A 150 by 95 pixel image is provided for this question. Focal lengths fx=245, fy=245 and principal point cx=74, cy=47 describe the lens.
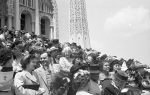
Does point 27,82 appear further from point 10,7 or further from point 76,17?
point 76,17

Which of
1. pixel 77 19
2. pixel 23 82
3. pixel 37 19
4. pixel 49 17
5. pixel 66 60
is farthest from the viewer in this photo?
pixel 77 19

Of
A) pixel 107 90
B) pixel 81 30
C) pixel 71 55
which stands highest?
pixel 81 30

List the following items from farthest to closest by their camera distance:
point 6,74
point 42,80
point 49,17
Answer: point 49,17 < point 42,80 < point 6,74

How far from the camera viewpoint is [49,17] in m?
A: 27.2

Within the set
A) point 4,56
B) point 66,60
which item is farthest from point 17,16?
point 4,56

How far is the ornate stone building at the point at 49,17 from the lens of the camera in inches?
908

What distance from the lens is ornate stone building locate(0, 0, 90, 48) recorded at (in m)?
23.1

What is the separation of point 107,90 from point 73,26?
25692 mm

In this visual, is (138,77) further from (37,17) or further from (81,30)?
(81,30)

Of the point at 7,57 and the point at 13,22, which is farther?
the point at 13,22

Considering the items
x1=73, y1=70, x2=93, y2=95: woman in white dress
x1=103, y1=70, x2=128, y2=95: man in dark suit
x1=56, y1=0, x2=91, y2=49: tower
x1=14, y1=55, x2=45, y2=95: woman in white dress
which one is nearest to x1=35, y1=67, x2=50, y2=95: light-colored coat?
x1=14, y1=55, x2=45, y2=95: woman in white dress

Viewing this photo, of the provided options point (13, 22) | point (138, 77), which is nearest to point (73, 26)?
point (13, 22)

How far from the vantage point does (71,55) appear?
7.46 metres

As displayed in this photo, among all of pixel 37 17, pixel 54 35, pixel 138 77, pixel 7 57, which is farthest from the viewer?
pixel 54 35
